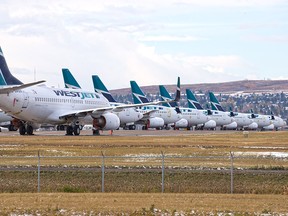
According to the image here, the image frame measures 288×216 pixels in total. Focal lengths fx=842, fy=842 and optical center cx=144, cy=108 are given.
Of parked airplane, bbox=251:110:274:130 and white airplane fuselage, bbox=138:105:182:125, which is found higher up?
white airplane fuselage, bbox=138:105:182:125

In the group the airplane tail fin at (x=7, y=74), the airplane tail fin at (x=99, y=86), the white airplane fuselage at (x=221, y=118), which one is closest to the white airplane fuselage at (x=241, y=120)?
the white airplane fuselage at (x=221, y=118)

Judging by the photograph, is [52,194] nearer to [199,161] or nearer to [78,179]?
[78,179]

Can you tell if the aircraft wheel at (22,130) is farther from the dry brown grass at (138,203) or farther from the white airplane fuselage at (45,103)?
the dry brown grass at (138,203)

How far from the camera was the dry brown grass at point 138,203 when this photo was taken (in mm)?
27172

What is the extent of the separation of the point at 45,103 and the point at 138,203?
53.2 meters

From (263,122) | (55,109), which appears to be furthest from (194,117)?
(55,109)

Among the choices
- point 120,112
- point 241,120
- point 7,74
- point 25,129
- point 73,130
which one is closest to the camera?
point 7,74

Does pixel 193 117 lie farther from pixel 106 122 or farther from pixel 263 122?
pixel 106 122

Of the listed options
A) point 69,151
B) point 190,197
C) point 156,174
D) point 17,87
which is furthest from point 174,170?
point 17,87

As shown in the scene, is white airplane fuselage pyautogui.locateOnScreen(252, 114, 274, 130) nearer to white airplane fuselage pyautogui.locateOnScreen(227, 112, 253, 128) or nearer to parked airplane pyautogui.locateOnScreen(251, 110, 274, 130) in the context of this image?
parked airplane pyautogui.locateOnScreen(251, 110, 274, 130)

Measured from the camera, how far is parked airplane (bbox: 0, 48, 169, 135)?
78312 millimetres

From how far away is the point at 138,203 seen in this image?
29.5m

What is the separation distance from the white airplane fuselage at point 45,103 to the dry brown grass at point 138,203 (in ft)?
149

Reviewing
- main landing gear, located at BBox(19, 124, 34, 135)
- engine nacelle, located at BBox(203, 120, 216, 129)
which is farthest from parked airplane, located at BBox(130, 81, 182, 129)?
main landing gear, located at BBox(19, 124, 34, 135)
